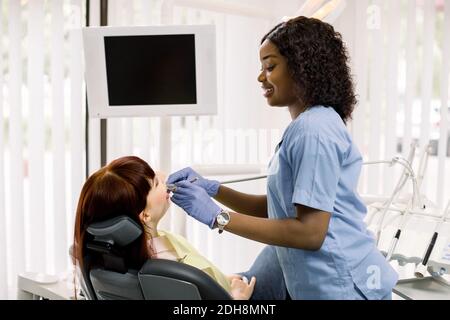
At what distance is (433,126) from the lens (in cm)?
281

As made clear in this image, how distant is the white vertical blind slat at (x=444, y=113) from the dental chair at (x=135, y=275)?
1.96 meters

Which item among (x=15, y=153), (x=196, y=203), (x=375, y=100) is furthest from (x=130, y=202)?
(x=375, y=100)

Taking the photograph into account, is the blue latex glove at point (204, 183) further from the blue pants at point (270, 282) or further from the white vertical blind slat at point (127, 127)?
the white vertical blind slat at point (127, 127)

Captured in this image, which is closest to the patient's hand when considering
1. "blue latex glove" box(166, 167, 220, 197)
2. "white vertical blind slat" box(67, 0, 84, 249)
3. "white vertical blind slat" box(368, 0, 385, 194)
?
"blue latex glove" box(166, 167, 220, 197)

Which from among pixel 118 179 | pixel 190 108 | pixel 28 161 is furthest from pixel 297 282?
pixel 28 161

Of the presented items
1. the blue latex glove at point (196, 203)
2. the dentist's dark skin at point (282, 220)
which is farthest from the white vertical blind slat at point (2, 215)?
the dentist's dark skin at point (282, 220)

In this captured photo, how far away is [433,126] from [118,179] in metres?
2.02

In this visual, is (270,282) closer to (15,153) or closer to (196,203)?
(196,203)

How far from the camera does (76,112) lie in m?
2.48

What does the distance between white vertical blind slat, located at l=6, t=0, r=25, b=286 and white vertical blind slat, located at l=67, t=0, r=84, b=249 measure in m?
0.23

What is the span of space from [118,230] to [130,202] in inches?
7.0

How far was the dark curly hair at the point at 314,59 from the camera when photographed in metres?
1.28

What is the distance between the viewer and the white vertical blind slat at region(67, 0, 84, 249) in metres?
2.43
